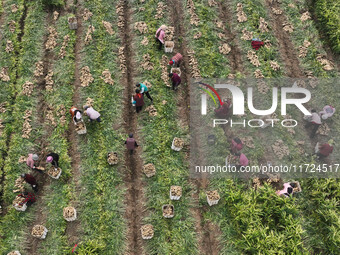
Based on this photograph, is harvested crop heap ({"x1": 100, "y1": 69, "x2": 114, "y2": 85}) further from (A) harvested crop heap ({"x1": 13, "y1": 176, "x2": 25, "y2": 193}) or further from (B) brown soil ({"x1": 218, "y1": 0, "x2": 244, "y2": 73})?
(B) brown soil ({"x1": 218, "y1": 0, "x2": 244, "y2": 73})

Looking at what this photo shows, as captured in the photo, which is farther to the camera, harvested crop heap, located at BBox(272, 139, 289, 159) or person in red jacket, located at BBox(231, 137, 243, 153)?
harvested crop heap, located at BBox(272, 139, 289, 159)

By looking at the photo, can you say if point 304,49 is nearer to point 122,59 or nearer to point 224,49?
point 224,49

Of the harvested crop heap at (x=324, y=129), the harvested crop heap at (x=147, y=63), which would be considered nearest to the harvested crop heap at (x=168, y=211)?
the harvested crop heap at (x=147, y=63)

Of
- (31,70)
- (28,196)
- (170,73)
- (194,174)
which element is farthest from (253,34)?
(28,196)

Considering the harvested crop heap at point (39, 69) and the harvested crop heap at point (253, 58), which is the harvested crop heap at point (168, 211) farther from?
the harvested crop heap at point (39, 69)

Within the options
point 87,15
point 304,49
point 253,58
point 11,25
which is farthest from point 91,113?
point 304,49

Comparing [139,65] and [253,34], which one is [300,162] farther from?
[139,65]

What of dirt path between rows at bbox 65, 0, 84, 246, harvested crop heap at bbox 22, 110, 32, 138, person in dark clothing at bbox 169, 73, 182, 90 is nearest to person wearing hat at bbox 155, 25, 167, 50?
person in dark clothing at bbox 169, 73, 182, 90
